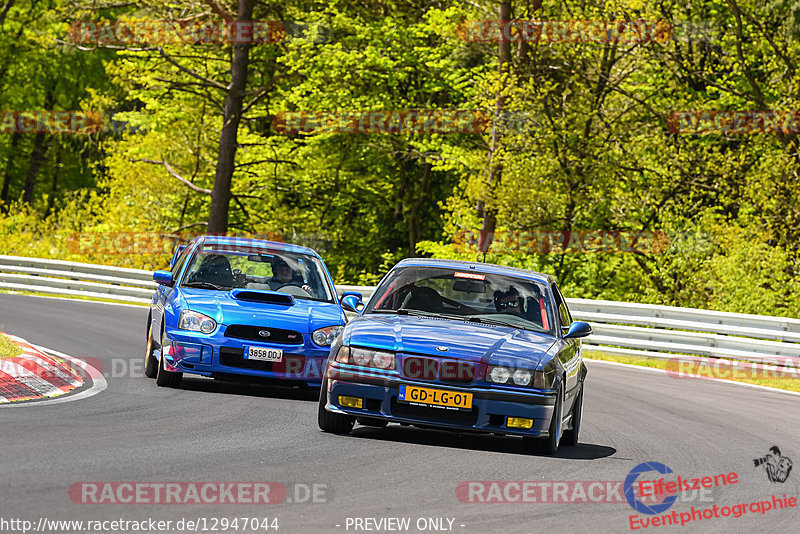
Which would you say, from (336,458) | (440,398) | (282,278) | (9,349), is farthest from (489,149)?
(336,458)

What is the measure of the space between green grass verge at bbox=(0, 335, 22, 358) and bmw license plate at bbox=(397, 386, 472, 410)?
17.0ft

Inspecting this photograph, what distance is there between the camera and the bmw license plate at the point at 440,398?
9.29 meters

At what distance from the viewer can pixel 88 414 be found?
396 inches

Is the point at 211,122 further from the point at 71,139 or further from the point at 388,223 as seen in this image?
the point at 71,139

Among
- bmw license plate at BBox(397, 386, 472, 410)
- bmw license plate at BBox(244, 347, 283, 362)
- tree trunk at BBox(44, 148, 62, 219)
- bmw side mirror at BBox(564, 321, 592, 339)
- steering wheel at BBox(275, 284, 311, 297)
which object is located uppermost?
bmw side mirror at BBox(564, 321, 592, 339)

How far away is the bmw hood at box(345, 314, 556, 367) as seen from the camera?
30.8 feet

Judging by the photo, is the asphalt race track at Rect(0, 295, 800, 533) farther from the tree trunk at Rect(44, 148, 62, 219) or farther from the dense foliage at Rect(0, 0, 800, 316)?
the tree trunk at Rect(44, 148, 62, 219)

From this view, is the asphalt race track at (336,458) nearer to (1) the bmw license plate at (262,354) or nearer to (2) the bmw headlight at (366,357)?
(1) the bmw license plate at (262,354)

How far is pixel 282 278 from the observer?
13.9 meters

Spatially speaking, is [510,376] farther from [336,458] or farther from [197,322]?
[197,322]

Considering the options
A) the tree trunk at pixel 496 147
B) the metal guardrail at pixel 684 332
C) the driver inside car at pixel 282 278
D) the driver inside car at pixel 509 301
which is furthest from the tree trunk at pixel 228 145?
the driver inside car at pixel 509 301

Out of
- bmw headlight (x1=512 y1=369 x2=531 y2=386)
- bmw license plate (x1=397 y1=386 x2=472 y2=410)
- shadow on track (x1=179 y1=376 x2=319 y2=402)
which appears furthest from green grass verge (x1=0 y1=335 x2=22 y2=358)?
bmw headlight (x1=512 y1=369 x2=531 y2=386)

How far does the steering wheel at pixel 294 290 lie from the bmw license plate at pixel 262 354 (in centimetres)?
154

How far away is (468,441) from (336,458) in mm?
1987
